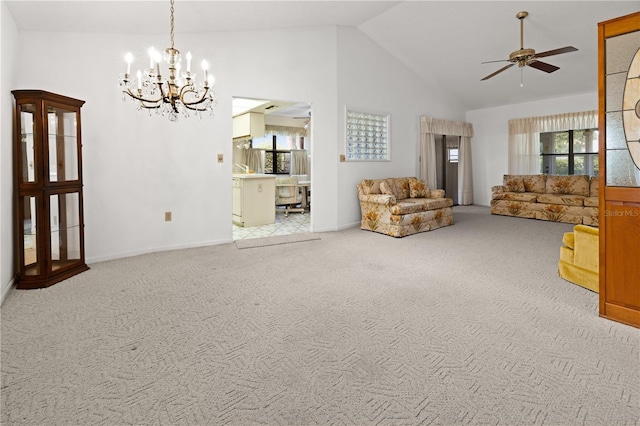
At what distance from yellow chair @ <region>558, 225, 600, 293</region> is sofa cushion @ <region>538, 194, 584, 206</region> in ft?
12.8

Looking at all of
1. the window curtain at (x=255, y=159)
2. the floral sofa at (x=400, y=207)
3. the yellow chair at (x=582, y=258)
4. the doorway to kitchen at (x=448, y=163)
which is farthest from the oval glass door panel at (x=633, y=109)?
the window curtain at (x=255, y=159)

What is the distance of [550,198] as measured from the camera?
6.68m

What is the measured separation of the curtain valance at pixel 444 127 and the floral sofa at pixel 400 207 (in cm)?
172

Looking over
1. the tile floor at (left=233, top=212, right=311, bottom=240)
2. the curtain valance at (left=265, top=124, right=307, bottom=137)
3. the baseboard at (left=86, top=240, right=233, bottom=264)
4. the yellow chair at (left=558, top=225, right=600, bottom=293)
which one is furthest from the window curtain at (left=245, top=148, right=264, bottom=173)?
the yellow chair at (left=558, top=225, right=600, bottom=293)

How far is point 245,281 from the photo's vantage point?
10.9 feet

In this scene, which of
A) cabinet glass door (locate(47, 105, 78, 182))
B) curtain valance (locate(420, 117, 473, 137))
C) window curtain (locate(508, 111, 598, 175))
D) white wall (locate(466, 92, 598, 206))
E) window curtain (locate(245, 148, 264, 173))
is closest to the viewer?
cabinet glass door (locate(47, 105, 78, 182))

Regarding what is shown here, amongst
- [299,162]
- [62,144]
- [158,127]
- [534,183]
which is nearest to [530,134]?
[534,183]

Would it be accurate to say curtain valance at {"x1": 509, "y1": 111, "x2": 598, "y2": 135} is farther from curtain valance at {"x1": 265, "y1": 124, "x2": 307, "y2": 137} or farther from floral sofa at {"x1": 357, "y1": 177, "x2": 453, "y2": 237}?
curtain valance at {"x1": 265, "y1": 124, "x2": 307, "y2": 137}

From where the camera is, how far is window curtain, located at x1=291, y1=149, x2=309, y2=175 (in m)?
10.1

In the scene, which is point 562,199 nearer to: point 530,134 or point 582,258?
point 530,134

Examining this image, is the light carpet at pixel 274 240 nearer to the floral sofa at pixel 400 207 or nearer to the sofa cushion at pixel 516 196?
the floral sofa at pixel 400 207

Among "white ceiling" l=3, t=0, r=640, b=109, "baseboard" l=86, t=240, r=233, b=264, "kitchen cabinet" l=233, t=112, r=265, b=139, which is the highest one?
"white ceiling" l=3, t=0, r=640, b=109

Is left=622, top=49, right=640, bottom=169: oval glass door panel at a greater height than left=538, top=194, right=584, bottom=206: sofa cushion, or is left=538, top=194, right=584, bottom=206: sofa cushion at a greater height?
left=622, top=49, right=640, bottom=169: oval glass door panel

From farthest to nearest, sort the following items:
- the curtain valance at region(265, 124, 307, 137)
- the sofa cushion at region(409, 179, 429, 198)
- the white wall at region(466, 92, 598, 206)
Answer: the curtain valance at region(265, 124, 307, 137)
the white wall at region(466, 92, 598, 206)
the sofa cushion at region(409, 179, 429, 198)
